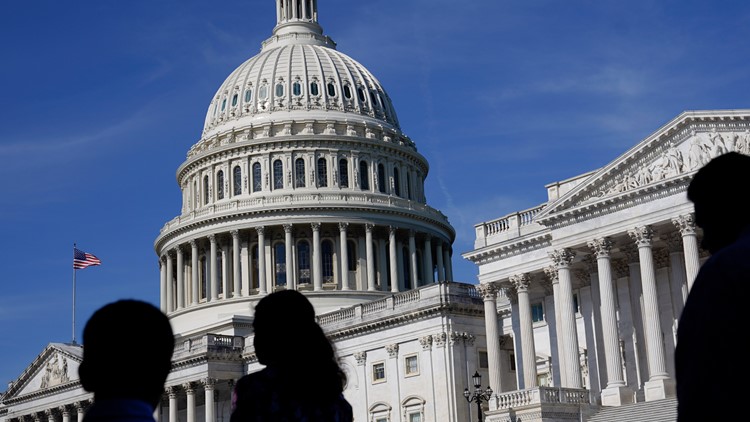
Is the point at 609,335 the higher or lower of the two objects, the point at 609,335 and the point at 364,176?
the lower

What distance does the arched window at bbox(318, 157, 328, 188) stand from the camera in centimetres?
10969

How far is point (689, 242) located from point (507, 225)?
14.5 meters

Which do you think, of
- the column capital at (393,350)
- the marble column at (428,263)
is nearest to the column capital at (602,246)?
the column capital at (393,350)

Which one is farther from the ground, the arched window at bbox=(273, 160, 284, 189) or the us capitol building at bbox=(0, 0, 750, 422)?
the arched window at bbox=(273, 160, 284, 189)

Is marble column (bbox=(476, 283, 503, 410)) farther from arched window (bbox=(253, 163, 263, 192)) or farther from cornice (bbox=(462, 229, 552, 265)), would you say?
arched window (bbox=(253, 163, 263, 192))

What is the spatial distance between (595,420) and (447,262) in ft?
199

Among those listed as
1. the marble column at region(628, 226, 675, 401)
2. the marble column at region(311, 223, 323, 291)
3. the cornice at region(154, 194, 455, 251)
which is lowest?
the marble column at region(628, 226, 675, 401)

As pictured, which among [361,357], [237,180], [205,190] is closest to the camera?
[361,357]

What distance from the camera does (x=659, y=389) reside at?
54.4 m

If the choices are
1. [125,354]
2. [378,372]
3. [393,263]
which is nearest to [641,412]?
[378,372]

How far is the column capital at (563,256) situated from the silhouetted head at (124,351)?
5511 cm

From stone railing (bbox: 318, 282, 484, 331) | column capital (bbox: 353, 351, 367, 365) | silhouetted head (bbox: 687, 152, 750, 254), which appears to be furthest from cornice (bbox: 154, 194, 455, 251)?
silhouetted head (bbox: 687, 152, 750, 254)

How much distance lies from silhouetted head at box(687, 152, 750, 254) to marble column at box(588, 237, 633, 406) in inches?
2062

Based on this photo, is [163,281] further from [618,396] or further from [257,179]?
[618,396]
